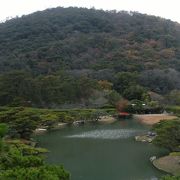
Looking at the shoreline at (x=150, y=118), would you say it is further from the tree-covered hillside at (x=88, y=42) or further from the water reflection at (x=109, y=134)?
the tree-covered hillside at (x=88, y=42)

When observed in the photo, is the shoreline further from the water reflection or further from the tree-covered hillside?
the tree-covered hillside

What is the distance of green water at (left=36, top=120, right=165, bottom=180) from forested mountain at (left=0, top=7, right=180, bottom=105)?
45.6ft

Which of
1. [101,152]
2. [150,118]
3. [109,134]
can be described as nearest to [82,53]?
[150,118]

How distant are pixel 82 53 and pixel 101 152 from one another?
56.3 metres

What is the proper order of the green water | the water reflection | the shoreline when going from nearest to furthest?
1. the green water
2. the water reflection
3. the shoreline

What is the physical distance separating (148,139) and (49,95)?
2229 centimetres

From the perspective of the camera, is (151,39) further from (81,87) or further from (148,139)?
(148,139)

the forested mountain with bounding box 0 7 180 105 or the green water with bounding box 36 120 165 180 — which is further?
the forested mountain with bounding box 0 7 180 105

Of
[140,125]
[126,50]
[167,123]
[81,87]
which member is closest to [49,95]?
[81,87]

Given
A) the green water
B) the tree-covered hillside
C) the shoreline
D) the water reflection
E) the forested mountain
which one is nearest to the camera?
the green water

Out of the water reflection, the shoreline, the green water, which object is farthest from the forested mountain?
the water reflection

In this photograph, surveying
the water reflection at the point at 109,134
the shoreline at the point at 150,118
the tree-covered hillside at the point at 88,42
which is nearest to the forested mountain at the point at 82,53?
the tree-covered hillside at the point at 88,42

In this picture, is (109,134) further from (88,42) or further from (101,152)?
(88,42)

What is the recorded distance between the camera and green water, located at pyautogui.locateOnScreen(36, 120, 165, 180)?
23.5 meters
